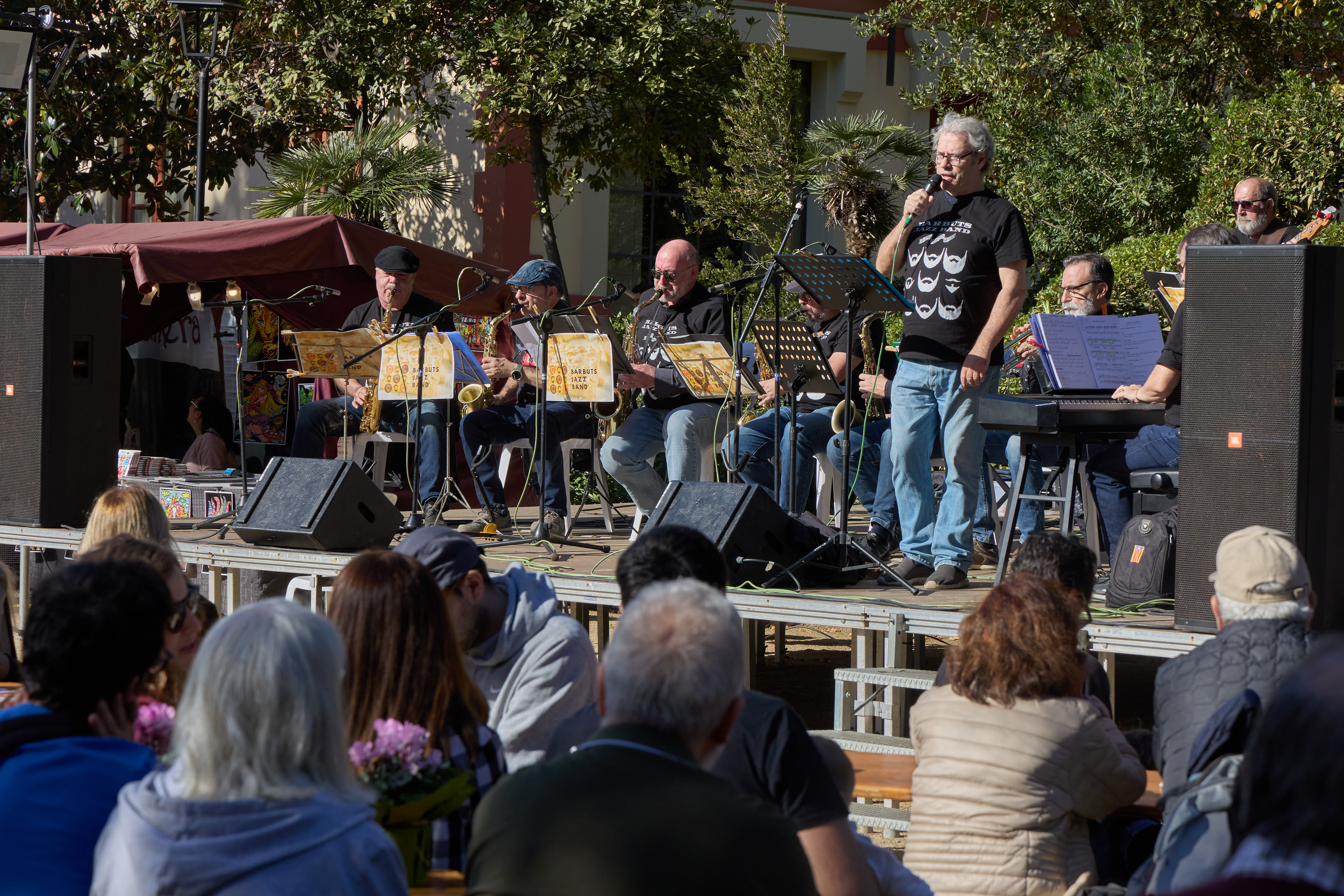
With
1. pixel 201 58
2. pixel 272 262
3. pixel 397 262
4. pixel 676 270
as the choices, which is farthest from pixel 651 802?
pixel 201 58

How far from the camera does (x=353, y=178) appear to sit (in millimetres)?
13203

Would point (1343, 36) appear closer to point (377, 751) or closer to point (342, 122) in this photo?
point (342, 122)

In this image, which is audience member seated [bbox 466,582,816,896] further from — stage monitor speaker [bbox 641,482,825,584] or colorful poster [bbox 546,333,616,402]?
colorful poster [bbox 546,333,616,402]

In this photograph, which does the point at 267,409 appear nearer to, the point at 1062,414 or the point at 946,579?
the point at 946,579

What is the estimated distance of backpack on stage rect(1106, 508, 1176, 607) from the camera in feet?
16.5

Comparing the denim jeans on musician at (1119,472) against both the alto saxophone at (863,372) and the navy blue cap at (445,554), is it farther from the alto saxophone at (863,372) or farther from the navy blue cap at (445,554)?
the navy blue cap at (445,554)

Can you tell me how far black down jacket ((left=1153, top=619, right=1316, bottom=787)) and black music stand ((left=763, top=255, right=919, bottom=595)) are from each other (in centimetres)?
200

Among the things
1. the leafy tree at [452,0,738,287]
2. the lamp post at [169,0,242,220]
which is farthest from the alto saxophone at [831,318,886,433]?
the leafy tree at [452,0,738,287]

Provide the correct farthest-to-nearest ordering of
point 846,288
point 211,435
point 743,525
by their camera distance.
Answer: point 211,435
point 743,525
point 846,288

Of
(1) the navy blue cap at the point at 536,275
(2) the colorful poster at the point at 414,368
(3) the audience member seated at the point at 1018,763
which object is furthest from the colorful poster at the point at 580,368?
(3) the audience member seated at the point at 1018,763

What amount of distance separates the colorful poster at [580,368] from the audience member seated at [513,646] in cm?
267

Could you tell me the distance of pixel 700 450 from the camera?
6.96m

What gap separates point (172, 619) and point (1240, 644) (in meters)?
2.30

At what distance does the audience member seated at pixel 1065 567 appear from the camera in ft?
11.8
